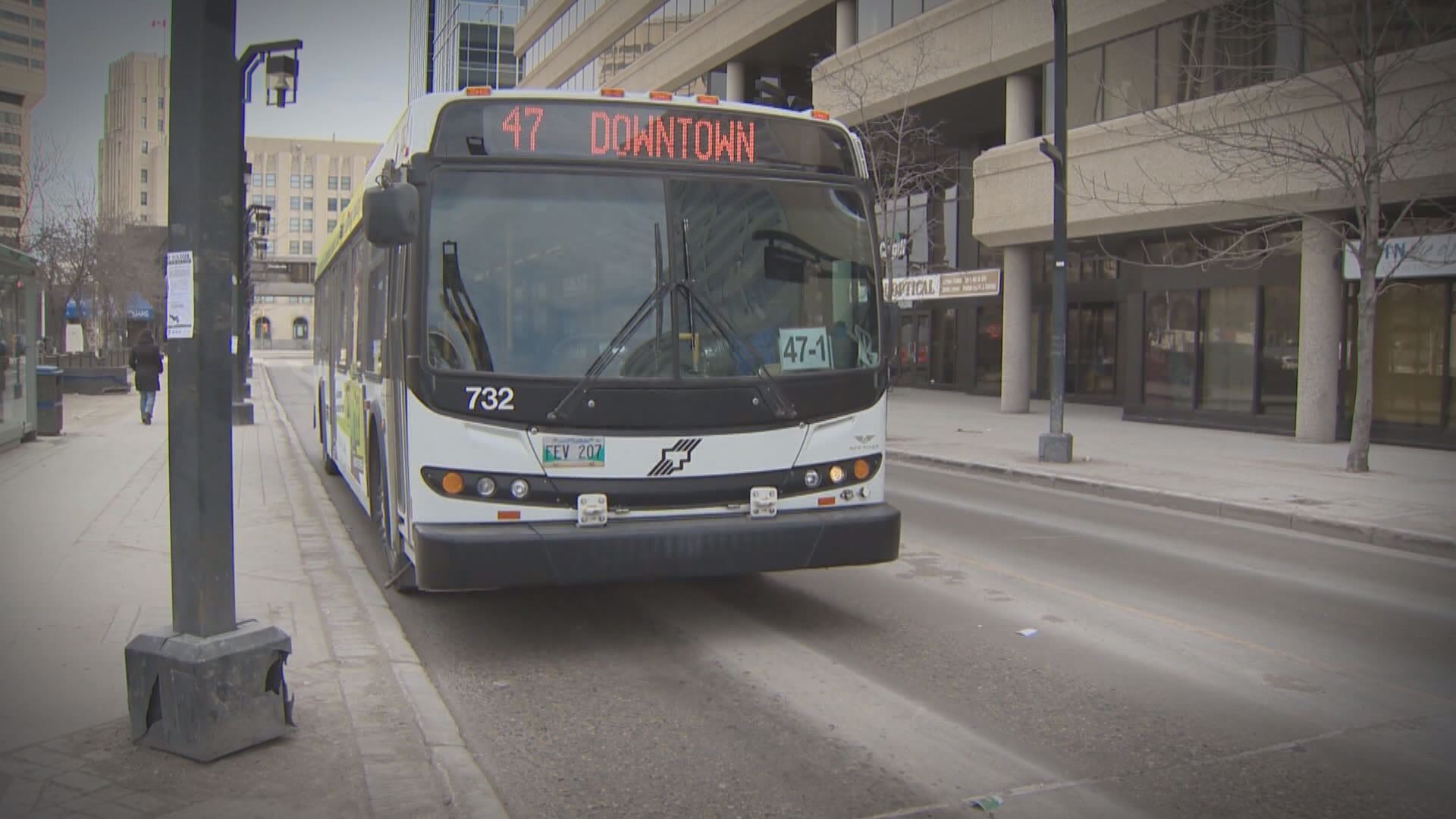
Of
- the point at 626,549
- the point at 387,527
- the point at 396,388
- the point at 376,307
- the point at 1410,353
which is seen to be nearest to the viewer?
the point at 626,549

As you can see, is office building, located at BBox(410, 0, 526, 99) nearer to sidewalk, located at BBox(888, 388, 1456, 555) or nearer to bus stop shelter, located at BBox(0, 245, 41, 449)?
sidewalk, located at BBox(888, 388, 1456, 555)

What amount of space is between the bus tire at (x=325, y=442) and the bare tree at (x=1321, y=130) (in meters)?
13.1

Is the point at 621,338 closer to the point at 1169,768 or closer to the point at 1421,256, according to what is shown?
the point at 1169,768

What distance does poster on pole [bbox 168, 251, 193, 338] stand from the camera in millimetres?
4586

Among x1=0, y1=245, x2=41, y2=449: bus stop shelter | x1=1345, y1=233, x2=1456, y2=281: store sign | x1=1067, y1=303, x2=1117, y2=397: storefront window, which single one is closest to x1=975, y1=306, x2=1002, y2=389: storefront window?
x1=1067, y1=303, x2=1117, y2=397: storefront window

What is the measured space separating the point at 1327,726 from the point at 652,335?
3.91 metres

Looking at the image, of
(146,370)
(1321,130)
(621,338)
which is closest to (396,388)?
(621,338)

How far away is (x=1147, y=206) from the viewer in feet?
75.5

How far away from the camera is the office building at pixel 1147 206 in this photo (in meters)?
19.8

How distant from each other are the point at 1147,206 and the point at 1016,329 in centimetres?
645

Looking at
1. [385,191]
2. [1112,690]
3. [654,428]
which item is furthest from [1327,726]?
[385,191]

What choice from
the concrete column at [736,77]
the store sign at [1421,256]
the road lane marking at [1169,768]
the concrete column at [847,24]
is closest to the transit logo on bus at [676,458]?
the road lane marking at [1169,768]

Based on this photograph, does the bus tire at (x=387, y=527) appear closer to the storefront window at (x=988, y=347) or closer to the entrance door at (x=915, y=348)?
the storefront window at (x=988, y=347)

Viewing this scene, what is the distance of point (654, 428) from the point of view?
20.9ft
